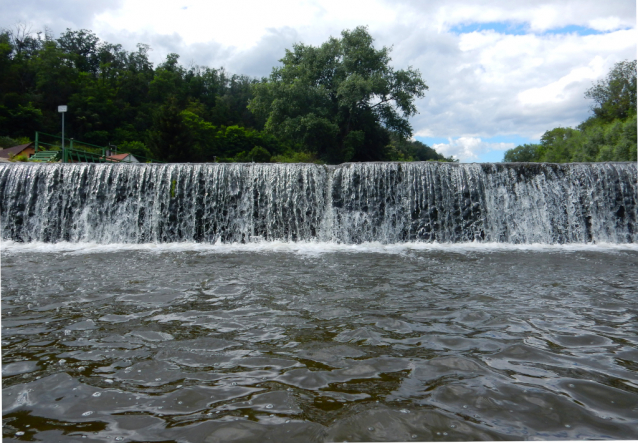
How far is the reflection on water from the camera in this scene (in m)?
2.14

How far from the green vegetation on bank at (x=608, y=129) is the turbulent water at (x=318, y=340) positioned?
62.5ft

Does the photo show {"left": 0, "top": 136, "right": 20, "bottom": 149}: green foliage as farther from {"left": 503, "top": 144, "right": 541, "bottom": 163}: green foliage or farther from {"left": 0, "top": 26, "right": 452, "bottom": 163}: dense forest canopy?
{"left": 503, "top": 144, "right": 541, "bottom": 163}: green foliage

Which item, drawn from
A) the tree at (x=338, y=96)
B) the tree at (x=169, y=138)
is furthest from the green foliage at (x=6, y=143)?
the tree at (x=338, y=96)

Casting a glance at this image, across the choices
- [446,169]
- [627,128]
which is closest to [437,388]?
[446,169]

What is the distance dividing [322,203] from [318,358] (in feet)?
28.0

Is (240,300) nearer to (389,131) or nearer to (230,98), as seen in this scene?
(389,131)

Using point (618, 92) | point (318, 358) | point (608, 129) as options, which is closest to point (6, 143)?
point (318, 358)

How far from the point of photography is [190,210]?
11.3m

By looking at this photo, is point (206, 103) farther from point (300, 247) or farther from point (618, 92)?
point (300, 247)

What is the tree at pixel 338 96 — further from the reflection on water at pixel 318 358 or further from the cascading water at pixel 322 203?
the reflection on water at pixel 318 358

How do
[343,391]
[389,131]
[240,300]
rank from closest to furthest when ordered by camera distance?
1. [343,391]
2. [240,300]
3. [389,131]

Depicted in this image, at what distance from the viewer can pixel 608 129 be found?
29.5 metres

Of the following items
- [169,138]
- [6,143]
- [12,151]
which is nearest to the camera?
[12,151]

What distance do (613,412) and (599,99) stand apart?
49.7m
